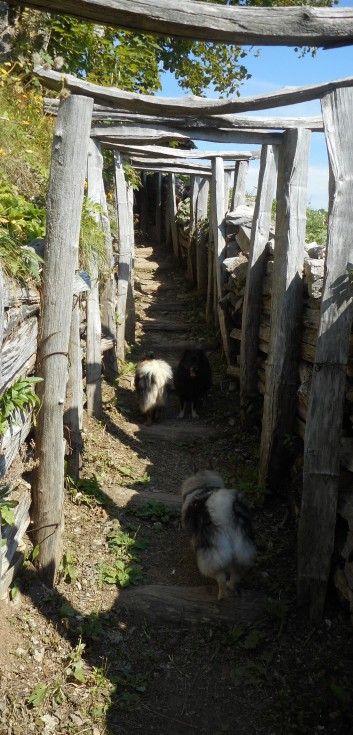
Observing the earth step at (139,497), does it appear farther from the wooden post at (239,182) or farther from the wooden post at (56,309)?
the wooden post at (239,182)

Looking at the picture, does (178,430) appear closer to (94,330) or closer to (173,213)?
(94,330)

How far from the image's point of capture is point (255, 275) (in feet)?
25.2

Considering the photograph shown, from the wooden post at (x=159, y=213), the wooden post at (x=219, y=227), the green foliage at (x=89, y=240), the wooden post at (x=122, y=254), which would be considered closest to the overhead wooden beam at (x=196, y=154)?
the wooden post at (x=219, y=227)

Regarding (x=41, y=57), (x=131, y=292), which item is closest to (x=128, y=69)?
(x=41, y=57)

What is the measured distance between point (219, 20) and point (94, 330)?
16.4 ft

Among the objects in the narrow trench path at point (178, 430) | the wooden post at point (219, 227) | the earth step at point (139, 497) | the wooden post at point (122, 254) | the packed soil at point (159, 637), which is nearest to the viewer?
the packed soil at point (159, 637)

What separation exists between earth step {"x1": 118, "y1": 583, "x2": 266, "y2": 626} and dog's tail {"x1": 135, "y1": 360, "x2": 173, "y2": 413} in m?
3.81

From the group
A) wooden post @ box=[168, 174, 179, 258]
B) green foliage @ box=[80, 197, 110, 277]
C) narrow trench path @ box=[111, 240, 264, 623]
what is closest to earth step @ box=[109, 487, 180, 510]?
narrow trench path @ box=[111, 240, 264, 623]

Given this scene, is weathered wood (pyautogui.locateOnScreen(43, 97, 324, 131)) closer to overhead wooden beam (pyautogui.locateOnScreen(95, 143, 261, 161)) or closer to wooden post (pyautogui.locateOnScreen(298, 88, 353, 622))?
wooden post (pyautogui.locateOnScreen(298, 88, 353, 622))

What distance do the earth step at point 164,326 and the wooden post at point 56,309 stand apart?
8416 mm

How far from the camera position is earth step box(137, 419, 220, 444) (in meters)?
8.32

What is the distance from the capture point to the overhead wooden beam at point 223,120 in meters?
5.09

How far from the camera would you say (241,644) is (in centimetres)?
459

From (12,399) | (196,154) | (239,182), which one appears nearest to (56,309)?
(12,399)
